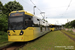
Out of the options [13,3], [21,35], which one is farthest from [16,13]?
[13,3]

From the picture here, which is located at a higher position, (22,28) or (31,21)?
(31,21)

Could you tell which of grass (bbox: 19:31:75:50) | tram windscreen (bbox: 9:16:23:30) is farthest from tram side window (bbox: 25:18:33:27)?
grass (bbox: 19:31:75:50)

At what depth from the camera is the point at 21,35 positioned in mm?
10234

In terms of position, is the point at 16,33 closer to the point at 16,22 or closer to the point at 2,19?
the point at 16,22

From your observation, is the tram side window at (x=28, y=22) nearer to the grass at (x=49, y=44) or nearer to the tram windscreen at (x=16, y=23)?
the tram windscreen at (x=16, y=23)

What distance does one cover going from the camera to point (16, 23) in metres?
10.5

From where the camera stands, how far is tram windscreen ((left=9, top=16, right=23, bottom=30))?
1042 cm

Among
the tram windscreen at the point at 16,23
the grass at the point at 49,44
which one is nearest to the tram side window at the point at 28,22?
the tram windscreen at the point at 16,23

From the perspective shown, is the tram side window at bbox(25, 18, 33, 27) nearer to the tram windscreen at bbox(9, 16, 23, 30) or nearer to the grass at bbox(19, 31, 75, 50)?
the tram windscreen at bbox(9, 16, 23, 30)

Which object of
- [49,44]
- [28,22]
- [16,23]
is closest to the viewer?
[49,44]

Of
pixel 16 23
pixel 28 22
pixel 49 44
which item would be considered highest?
pixel 28 22

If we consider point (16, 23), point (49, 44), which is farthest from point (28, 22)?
point (49, 44)

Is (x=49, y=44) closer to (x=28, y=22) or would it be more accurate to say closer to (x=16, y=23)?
(x=28, y=22)

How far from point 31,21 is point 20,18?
1.49 metres
